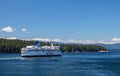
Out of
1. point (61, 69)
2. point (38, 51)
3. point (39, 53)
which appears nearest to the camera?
point (61, 69)

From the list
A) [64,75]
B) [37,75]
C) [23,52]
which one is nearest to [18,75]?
[37,75]

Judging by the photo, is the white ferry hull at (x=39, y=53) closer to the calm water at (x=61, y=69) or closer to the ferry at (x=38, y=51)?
the ferry at (x=38, y=51)

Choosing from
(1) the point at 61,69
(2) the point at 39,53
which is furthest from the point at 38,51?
(1) the point at 61,69

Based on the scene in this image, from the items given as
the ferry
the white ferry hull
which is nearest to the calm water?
the white ferry hull

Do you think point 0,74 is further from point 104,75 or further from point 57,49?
point 57,49

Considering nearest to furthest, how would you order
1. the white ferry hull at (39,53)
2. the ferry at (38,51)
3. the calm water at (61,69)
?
the calm water at (61,69)
the white ferry hull at (39,53)
the ferry at (38,51)

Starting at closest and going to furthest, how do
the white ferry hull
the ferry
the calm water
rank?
1. the calm water
2. the white ferry hull
3. the ferry

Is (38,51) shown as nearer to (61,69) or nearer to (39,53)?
(39,53)

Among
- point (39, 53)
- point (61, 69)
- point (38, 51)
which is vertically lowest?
point (61, 69)

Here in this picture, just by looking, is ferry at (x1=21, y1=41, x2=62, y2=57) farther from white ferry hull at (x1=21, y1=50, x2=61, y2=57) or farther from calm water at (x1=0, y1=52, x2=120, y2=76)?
calm water at (x1=0, y1=52, x2=120, y2=76)

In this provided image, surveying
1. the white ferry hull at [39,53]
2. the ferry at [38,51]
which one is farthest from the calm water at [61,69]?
the ferry at [38,51]

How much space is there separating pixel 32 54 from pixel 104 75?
343 ft

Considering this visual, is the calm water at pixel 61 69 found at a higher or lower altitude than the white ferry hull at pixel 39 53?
lower

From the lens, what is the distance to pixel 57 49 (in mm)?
183750
